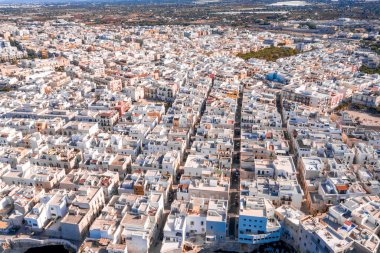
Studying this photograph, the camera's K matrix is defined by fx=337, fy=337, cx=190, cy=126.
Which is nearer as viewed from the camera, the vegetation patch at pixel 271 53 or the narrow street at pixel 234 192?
the narrow street at pixel 234 192

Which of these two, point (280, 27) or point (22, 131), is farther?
point (280, 27)

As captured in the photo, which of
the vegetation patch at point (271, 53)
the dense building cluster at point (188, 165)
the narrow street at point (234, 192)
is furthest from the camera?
the vegetation patch at point (271, 53)

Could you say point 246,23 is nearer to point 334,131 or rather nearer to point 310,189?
point 334,131

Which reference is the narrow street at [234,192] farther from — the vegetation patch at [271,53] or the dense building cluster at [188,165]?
the vegetation patch at [271,53]

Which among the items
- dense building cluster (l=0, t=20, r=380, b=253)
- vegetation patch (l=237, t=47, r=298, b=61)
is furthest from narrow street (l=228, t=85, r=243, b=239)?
vegetation patch (l=237, t=47, r=298, b=61)

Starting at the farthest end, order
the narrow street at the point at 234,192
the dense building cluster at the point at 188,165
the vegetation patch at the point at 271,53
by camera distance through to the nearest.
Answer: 1. the vegetation patch at the point at 271,53
2. the narrow street at the point at 234,192
3. the dense building cluster at the point at 188,165

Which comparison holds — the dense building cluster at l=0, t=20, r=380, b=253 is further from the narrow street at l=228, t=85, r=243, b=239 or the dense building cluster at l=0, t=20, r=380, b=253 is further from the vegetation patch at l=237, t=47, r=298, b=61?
the vegetation patch at l=237, t=47, r=298, b=61

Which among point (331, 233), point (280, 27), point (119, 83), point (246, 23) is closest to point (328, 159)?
point (331, 233)

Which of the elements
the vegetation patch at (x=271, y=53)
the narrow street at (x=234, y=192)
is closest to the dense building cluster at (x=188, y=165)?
the narrow street at (x=234, y=192)
